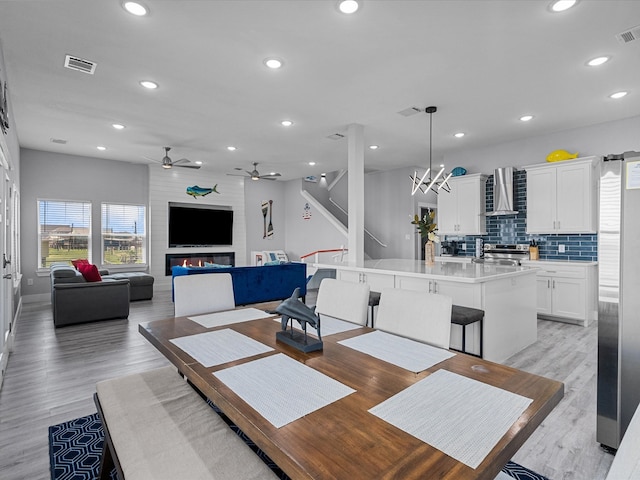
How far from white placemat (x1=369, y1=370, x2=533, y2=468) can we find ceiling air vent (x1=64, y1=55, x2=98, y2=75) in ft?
12.5

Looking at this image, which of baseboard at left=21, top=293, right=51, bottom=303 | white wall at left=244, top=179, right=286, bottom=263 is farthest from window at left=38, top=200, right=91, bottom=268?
white wall at left=244, top=179, right=286, bottom=263

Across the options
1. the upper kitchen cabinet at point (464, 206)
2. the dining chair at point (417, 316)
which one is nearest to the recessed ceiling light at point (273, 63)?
the dining chair at point (417, 316)

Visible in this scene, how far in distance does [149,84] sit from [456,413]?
4089mm

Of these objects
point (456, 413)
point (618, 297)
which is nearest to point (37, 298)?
point (456, 413)

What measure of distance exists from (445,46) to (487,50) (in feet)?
1.27

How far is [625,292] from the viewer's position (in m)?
1.90

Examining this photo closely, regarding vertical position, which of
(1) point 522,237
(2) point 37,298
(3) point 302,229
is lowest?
(2) point 37,298

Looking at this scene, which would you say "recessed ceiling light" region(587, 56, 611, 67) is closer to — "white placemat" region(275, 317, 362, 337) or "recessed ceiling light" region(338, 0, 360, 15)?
"recessed ceiling light" region(338, 0, 360, 15)

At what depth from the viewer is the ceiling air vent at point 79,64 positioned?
3184mm

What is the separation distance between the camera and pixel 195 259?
8.79 m

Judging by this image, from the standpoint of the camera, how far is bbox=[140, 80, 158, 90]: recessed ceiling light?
3.68 meters

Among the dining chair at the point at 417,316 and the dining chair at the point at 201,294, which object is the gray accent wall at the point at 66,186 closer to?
the dining chair at the point at 201,294

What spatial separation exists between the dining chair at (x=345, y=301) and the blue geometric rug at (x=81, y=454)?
0.93 m

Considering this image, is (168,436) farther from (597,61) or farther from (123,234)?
(123,234)
